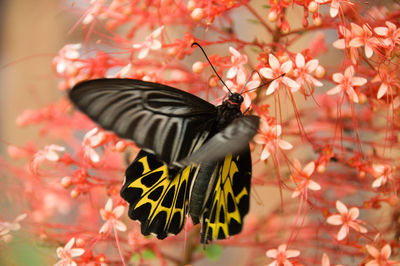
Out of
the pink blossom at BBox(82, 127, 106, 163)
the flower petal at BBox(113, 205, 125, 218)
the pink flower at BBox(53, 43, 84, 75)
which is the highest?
the pink flower at BBox(53, 43, 84, 75)

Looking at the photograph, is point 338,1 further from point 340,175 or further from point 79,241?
point 79,241

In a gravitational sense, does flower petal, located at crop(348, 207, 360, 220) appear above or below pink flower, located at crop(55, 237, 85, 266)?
below

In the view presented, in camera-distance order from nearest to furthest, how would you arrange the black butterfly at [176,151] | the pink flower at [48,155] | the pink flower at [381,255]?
1. the black butterfly at [176,151]
2. the pink flower at [381,255]
3. the pink flower at [48,155]

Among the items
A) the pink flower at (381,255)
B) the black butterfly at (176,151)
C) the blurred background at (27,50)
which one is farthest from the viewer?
the blurred background at (27,50)

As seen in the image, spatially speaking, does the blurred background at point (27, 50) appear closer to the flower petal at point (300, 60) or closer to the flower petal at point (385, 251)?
the flower petal at point (300, 60)

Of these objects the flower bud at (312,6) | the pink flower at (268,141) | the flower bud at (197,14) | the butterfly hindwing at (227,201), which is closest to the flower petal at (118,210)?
the butterfly hindwing at (227,201)

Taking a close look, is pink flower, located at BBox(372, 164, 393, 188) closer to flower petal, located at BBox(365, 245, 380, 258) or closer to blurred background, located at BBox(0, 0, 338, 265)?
flower petal, located at BBox(365, 245, 380, 258)

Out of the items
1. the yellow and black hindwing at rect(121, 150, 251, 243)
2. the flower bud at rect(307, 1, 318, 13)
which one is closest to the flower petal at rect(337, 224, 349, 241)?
the yellow and black hindwing at rect(121, 150, 251, 243)
